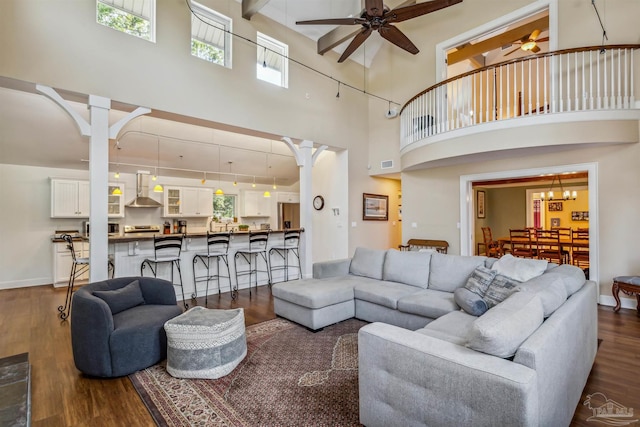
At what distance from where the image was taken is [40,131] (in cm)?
545

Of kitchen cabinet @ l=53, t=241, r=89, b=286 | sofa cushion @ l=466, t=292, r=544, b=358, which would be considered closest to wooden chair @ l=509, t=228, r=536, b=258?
sofa cushion @ l=466, t=292, r=544, b=358

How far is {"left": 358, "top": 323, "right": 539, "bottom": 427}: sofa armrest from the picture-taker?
1.34 metres

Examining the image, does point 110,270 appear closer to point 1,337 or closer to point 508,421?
point 1,337

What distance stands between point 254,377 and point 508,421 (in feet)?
6.32

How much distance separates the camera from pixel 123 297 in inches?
121

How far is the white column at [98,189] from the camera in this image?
4016 millimetres

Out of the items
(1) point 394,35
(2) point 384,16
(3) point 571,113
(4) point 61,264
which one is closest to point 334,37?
(1) point 394,35

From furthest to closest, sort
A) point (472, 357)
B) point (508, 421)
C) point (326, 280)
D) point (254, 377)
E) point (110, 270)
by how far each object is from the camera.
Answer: point (110, 270) → point (326, 280) → point (254, 377) → point (472, 357) → point (508, 421)

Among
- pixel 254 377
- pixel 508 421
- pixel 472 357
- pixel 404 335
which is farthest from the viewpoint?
pixel 254 377

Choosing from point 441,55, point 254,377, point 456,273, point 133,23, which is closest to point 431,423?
point 254,377

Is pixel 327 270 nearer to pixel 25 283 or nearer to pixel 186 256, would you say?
pixel 186 256

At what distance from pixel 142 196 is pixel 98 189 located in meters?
3.64

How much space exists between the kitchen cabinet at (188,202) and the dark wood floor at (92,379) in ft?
12.6

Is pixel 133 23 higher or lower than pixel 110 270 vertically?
higher
